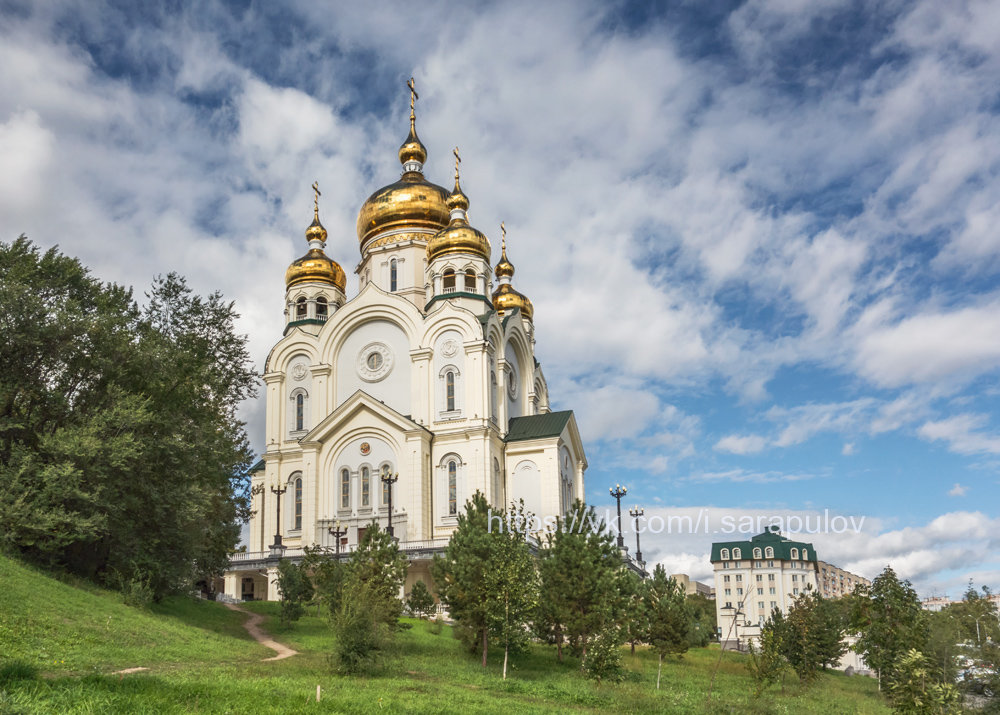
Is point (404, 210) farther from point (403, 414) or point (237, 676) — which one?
point (237, 676)

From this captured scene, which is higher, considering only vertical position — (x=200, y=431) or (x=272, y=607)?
(x=200, y=431)

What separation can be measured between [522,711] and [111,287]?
16.2m

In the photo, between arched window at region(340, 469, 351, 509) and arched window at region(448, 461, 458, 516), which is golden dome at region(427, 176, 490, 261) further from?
arched window at region(340, 469, 351, 509)

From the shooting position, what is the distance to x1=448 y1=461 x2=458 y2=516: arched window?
3797cm

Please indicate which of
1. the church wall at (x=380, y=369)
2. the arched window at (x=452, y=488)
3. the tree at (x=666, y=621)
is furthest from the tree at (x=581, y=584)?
the church wall at (x=380, y=369)

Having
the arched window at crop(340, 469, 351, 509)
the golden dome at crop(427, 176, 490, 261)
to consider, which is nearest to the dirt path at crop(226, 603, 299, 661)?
the arched window at crop(340, 469, 351, 509)

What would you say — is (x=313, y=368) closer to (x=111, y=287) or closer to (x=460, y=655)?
(x=111, y=287)

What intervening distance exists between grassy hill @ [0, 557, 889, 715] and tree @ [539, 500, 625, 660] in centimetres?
115

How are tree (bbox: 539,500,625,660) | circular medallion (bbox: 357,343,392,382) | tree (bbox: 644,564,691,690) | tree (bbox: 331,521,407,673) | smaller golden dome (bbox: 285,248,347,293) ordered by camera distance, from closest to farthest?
tree (bbox: 331,521,407,673) < tree (bbox: 539,500,625,660) < tree (bbox: 644,564,691,690) < circular medallion (bbox: 357,343,392,382) < smaller golden dome (bbox: 285,248,347,293)

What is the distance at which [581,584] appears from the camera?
73.0 ft

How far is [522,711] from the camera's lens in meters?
14.9

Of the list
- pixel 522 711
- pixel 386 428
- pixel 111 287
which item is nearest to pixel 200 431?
pixel 111 287

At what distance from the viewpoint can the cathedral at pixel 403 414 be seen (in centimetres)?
3834

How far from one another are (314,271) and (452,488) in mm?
15008
